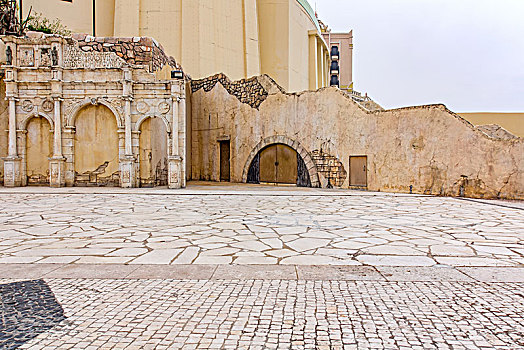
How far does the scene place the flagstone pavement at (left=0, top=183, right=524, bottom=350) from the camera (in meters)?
2.17

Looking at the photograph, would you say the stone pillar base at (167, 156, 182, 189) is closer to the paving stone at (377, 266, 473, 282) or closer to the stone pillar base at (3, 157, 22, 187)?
the stone pillar base at (3, 157, 22, 187)

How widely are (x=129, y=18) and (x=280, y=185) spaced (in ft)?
47.5

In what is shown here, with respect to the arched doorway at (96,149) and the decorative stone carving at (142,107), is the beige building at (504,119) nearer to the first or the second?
the decorative stone carving at (142,107)

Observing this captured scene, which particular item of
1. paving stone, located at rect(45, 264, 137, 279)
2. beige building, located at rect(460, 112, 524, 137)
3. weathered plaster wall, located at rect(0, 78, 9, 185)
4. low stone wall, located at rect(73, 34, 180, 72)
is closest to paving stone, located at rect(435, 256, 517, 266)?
paving stone, located at rect(45, 264, 137, 279)

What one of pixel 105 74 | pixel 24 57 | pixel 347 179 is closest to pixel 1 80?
pixel 24 57

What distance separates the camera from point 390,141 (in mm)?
12266

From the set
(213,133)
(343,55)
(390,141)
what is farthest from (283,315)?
(343,55)

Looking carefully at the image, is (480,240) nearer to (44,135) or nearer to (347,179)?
(347,179)

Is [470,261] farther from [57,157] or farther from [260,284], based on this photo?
[57,157]

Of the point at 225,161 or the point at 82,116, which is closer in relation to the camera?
the point at 82,116

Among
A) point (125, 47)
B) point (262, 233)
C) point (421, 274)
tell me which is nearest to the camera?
point (421, 274)

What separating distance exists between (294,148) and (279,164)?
1.52 metres

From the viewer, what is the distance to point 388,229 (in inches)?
223

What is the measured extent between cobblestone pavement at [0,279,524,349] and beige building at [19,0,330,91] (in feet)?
66.5
